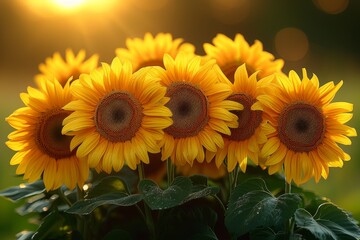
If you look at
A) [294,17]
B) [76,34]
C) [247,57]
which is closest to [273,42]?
[294,17]

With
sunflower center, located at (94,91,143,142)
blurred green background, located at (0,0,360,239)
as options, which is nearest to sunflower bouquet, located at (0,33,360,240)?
sunflower center, located at (94,91,143,142)

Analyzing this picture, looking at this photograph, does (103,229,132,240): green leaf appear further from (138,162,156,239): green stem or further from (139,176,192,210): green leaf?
(139,176,192,210): green leaf

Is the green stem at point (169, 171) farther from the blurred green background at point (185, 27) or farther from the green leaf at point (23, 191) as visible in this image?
the blurred green background at point (185, 27)

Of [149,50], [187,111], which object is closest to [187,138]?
[187,111]

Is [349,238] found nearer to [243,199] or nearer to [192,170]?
[243,199]

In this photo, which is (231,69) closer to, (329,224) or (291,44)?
(329,224)

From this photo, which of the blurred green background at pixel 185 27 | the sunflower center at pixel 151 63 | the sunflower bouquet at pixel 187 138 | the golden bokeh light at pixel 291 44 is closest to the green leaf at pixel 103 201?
the sunflower bouquet at pixel 187 138

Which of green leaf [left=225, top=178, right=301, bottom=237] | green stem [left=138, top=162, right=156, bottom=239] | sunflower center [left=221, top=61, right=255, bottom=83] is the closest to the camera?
green leaf [left=225, top=178, right=301, bottom=237]

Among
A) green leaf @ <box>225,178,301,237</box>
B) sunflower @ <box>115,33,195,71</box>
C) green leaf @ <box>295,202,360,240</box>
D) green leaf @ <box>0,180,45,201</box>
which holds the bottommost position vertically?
green leaf @ <box>295,202,360,240</box>
